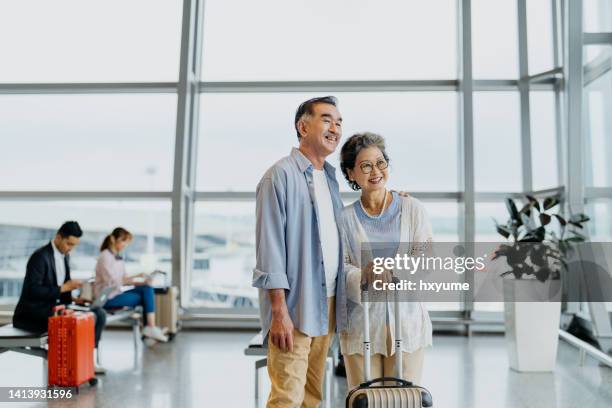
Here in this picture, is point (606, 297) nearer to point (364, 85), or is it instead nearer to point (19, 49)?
point (364, 85)

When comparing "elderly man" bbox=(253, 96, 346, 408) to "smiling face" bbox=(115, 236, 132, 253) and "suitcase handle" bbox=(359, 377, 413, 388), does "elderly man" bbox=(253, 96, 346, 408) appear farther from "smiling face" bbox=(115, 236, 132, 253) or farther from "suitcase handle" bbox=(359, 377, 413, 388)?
"smiling face" bbox=(115, 236, 132, 253)

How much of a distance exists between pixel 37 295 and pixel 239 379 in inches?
61.0

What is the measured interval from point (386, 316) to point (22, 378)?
11.1 feet

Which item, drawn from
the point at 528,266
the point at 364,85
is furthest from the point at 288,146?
the point at 528,266

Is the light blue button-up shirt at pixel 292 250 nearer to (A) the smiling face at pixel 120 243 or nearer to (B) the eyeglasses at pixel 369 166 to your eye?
(B) the eyeglasses at pixel 369 166

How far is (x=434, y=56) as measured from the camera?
266 inches

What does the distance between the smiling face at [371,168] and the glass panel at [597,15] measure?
348cm

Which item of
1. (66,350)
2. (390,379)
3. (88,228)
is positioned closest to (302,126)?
(390,379)

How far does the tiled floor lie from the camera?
368 cm

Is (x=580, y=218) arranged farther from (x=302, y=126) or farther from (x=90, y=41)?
(x=90, y=41)

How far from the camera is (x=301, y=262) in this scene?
191 centimetres

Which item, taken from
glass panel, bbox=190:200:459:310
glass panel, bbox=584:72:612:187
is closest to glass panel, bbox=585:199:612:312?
glass panel, bbox=584:72:612:187

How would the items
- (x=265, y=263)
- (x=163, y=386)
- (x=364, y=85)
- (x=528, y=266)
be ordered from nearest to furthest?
1. (x=265, y=263)
2. (x=163, y=386)
3. (x=528, y=266)
4. (x=364, y=85)

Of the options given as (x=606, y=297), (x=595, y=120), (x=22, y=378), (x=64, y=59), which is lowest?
(x=22, y=378)
